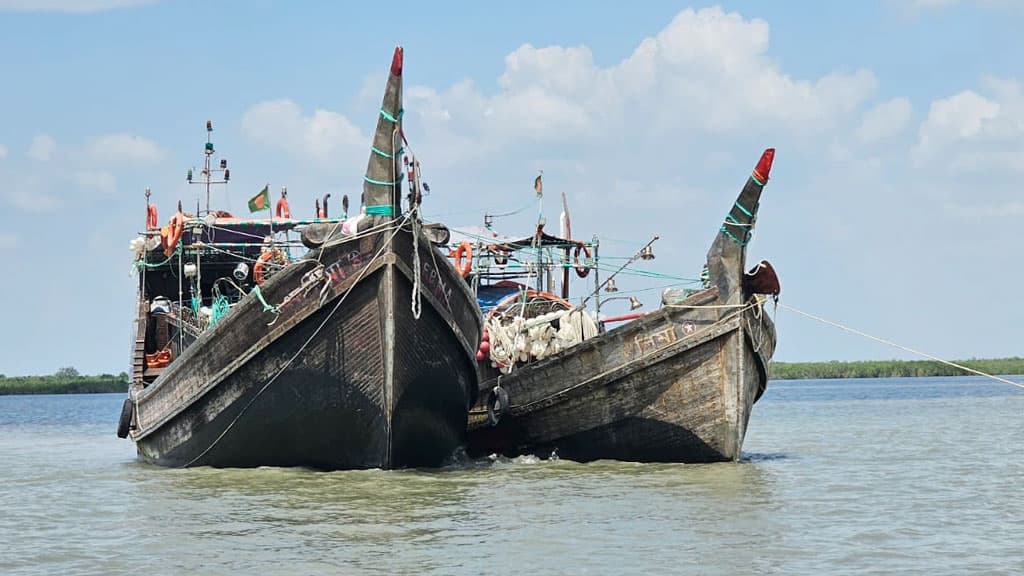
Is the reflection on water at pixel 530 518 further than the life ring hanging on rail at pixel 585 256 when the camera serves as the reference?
No

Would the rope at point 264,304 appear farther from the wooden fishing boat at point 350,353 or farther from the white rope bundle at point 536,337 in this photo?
the white rope bundle at point 536,337

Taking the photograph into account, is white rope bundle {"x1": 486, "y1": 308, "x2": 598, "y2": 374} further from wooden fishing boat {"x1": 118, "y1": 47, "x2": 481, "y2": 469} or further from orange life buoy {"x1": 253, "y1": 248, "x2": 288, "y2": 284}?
orange life buoy {"x1": 253, "y1": 248, "x2": 288, "y2": 284}

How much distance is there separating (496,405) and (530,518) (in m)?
5.17

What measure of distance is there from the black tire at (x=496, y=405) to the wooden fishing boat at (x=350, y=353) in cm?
48

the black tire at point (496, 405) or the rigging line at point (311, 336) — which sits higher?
the rigging line at point (311, 336)

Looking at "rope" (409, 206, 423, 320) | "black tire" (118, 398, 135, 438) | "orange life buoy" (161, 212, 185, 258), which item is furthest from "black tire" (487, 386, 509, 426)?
"black tire" (118, 398, 135, 438)

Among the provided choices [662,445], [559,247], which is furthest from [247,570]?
[559,247]

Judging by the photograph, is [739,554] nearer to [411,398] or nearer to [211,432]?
[411,398]

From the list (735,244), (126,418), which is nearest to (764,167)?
(735,244)

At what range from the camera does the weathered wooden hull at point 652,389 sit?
1661 centimetres

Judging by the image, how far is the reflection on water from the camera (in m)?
10.6

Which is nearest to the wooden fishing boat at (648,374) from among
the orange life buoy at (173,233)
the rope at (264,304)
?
the rope at (264,304)

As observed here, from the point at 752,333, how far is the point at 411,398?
470cm

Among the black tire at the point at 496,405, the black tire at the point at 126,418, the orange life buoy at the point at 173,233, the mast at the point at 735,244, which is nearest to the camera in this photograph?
the mast at the point at 735,244
